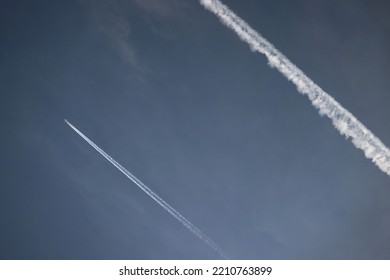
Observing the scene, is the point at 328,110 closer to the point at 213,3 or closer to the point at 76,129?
the point at 213,3

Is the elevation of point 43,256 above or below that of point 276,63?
below

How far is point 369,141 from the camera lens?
1591cm

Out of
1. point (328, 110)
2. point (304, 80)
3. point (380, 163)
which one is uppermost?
point (304, 80)

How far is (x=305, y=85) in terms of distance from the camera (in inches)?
619

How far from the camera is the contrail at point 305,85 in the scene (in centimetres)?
1569

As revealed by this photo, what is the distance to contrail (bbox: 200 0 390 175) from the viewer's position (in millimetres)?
15688

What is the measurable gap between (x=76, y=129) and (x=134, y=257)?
7993 mm
